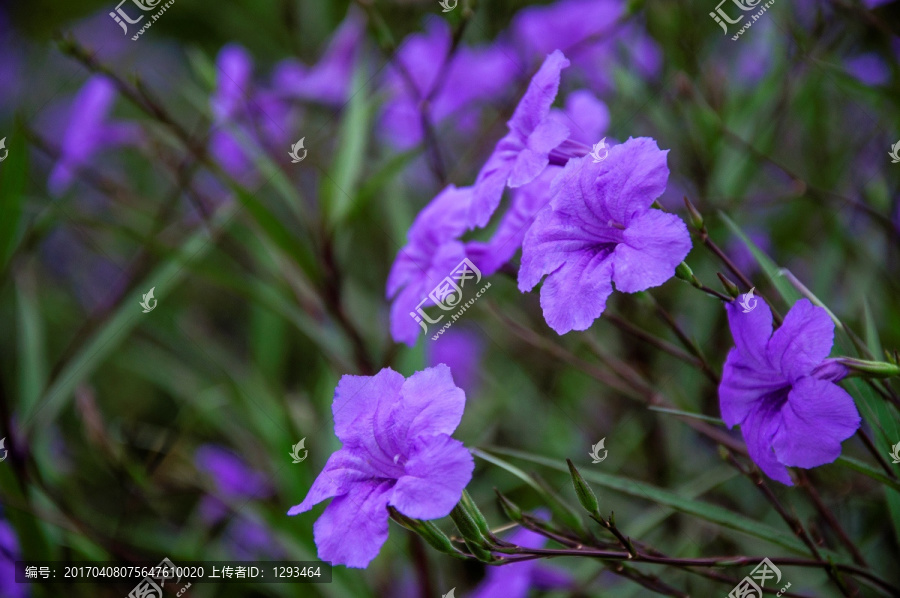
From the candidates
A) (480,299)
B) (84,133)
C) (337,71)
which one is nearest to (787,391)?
(480,299)

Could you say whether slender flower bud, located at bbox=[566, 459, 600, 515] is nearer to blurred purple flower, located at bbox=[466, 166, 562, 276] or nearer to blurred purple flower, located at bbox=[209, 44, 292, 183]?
blurred purple flower, located at bbox=[466, 166, 562, 276]

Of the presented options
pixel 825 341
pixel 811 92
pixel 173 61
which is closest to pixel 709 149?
pixel 811 92

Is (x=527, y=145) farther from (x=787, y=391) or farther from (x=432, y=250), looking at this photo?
(x=787, y=391)

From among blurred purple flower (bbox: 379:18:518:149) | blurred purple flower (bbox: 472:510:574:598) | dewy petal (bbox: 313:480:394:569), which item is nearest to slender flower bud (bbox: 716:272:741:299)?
dewy petal (bbox: 313:480:394:569)

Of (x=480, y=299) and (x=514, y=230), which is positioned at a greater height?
(x=514, y=230)

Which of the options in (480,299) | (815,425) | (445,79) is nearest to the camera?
(815,425)

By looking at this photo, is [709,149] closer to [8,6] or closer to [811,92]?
[811,92]
